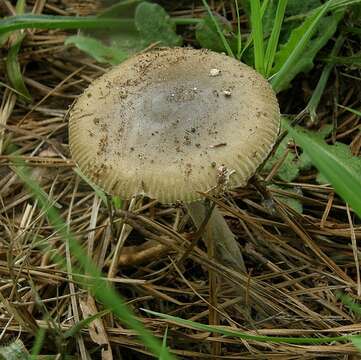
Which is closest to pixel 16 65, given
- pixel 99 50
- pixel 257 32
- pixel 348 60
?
pixel 99 50

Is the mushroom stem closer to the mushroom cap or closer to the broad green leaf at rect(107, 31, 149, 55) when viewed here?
the mushroom cap

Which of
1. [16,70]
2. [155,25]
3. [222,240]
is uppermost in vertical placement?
[155,25]

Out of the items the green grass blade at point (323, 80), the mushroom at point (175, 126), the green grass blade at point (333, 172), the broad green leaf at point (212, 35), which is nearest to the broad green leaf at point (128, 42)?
the broad green leaf at point (212, 35)

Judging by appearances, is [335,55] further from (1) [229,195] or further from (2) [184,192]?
(2) [184,192]

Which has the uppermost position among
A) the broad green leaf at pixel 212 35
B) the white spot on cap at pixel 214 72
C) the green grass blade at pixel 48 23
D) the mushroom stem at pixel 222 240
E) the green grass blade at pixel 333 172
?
the green grass blade at pixel 333 172

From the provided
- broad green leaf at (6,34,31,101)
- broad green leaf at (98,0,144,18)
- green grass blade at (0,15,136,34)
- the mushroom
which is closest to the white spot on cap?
the mushroom

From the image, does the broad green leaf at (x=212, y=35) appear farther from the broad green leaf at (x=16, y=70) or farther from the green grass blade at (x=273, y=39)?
the broad green leaf at (x=16, y=70)

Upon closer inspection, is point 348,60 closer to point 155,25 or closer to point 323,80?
point 323,80
